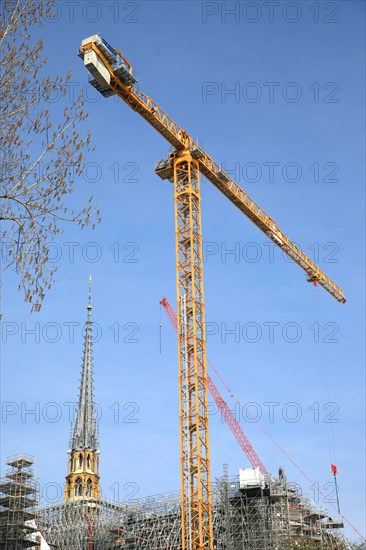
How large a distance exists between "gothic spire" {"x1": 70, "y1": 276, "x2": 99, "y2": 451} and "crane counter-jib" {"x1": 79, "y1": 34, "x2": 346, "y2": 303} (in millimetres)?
54835

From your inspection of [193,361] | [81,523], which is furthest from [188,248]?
[81,523]

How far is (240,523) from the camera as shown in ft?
244

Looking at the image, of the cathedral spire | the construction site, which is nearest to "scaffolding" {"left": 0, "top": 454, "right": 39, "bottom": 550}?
the construction site

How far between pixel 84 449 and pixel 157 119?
73.5 meters

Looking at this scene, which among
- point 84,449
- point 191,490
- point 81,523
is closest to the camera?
point 191,490

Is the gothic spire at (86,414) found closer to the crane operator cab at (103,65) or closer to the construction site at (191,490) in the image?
the construction site at (191,490)

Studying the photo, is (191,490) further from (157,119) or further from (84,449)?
(84,449)

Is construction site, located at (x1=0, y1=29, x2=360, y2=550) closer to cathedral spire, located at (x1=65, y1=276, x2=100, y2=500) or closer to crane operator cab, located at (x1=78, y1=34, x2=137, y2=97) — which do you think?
crane operator cab, located at (x1=78, y1=34, x2=137, y2=97)

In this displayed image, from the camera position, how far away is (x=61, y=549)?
96438 mm

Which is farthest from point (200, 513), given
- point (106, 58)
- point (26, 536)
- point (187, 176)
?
point (106, 58)

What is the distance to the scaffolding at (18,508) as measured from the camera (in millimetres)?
75250

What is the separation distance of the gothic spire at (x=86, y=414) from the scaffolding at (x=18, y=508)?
142 feet

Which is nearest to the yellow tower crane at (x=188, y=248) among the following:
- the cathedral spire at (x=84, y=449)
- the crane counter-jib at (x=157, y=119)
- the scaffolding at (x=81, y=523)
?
the crane counter-jib at (x=157, y=119)

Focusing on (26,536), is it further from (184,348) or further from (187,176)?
(187,176)
